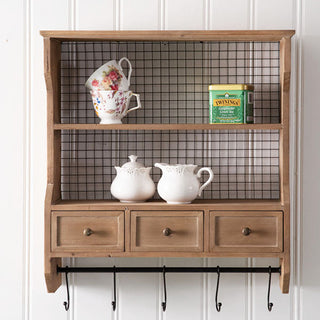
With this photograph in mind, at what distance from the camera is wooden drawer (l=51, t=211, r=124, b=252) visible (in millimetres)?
1631

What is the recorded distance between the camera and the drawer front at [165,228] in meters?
1.62

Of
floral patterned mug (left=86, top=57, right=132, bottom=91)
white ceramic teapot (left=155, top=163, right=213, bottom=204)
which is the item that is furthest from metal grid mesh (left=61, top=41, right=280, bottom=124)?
white ceramic teapot (left=155, top=163, right=213, bottom=204)

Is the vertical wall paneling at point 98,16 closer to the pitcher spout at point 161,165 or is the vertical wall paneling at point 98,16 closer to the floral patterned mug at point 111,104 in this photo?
the floral patterned mug at point 111,104

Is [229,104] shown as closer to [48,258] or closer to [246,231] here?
[246,231]

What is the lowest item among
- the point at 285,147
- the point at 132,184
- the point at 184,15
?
the point at 132,184

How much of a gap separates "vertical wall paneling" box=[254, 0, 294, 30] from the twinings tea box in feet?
0.94

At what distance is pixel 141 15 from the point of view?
181cm

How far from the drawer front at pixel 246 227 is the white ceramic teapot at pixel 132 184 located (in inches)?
9.4

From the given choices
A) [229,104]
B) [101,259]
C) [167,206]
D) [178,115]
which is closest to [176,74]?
[178,115]

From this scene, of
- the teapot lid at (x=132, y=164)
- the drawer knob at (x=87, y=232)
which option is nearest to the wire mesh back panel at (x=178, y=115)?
the teapot lid at (x=132, y=164)

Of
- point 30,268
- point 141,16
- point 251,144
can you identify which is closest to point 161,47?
point 141,16

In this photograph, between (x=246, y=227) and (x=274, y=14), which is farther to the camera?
(x=274, y=14)

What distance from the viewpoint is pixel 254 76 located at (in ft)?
5.94

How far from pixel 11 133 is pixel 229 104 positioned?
0.76 meters
